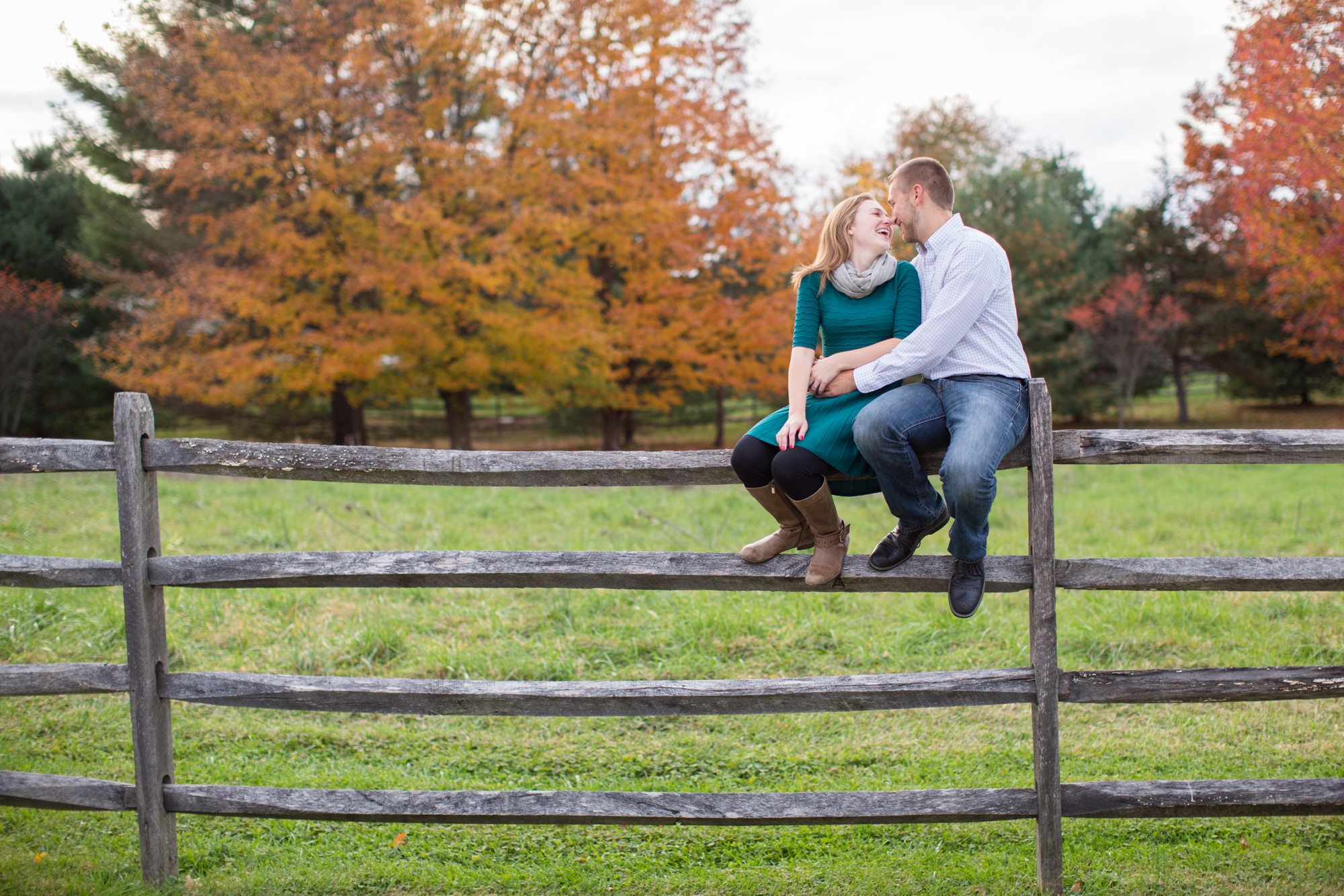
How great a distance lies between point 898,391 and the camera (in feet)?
9.94

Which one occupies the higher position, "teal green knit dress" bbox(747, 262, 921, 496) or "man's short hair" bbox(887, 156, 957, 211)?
"man's short hair" bbox(887, 156, 957, 211)

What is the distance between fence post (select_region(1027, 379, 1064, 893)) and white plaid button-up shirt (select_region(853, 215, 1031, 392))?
0.20 meters

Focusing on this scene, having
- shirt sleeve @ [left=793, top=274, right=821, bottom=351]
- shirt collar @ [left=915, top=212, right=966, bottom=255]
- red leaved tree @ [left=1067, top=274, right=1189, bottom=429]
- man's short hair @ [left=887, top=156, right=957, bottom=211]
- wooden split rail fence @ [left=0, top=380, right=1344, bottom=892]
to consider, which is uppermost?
red leaved tree @ [left=1067, top=274, right=1189, bottom=429]

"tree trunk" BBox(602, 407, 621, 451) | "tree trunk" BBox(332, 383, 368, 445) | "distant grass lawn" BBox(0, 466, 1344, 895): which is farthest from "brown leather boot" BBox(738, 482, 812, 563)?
"tree trunk" BBox(332, 383, 368, 445)

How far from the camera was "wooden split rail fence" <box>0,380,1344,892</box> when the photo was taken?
3127 millimetres

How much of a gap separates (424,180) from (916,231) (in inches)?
559

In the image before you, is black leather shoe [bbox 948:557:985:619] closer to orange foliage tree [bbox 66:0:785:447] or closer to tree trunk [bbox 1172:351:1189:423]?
orange foliage tree [bbox 66:0:785:447]

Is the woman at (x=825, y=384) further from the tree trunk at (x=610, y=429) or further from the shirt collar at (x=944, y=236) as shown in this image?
the tree trunk at (x=610, y=429)

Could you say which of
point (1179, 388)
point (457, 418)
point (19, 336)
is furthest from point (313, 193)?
point (1179, 388)

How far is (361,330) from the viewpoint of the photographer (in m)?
15.3

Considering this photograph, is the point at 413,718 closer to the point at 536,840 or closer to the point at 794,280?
the point at 536,840

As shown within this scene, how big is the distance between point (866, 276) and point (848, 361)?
0.30m

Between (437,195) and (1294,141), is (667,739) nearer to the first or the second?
(1294,141)

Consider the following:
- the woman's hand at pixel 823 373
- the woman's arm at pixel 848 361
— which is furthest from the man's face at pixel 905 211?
the woman's hand at pixel 823 373
